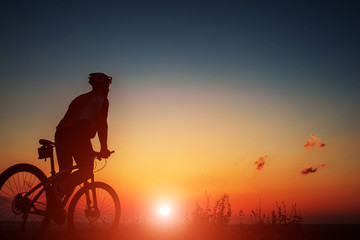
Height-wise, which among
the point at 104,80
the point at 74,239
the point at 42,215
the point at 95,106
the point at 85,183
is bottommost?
the point at 74,239

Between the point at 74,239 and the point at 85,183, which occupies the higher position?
the point at 85,183

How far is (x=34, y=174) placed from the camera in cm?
500

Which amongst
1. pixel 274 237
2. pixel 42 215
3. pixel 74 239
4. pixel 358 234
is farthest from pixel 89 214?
pixel 358 234

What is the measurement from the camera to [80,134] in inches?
205

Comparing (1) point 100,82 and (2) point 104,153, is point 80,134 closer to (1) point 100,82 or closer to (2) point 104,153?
(2) point 104,153

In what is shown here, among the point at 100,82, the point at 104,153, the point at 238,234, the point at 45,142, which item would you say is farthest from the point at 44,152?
the point at 238,234

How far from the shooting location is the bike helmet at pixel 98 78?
223 inches

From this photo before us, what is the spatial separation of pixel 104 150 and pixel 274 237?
4.27 m

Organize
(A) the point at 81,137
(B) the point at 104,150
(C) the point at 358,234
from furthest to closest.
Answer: (C) the point at 358,234 < (B) the point at 104,150 < (A) the point at 81,137

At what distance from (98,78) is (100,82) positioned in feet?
0.31

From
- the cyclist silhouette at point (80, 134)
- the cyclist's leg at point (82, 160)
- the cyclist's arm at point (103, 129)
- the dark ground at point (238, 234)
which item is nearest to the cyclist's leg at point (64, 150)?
the cyclist silhouette at point (80, 134)

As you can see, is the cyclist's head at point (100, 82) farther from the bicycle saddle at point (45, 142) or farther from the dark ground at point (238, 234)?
the dark ground at point (238, 234)

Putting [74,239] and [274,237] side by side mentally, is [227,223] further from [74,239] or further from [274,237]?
[74,239]

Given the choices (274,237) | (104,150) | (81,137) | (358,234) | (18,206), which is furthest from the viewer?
(358,234)
